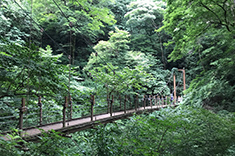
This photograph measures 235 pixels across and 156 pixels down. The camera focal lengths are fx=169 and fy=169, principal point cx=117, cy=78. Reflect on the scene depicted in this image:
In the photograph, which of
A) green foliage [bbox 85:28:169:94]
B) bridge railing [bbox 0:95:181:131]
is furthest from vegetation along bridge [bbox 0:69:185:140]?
green foliage [bbox 85:28:169:94]

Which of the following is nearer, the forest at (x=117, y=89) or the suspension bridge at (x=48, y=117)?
the forest at (x=117, y=89)

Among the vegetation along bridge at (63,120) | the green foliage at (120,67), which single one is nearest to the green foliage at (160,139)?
the vegetation along bridge at (63,120)

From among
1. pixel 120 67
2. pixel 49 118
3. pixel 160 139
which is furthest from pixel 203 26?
pixel 49 118

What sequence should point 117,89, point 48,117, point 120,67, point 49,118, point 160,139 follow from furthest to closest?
point 120,67 < point 117,89 < point 49,118 < point 48,117 < point 160,139

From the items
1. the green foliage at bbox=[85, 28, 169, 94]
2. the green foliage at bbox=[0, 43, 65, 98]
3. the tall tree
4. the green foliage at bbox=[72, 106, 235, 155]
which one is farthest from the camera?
the green foliage at bbox=[85, 28, 169, 94]

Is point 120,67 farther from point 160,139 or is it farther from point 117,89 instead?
point 160,139

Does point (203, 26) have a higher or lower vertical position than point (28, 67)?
higher

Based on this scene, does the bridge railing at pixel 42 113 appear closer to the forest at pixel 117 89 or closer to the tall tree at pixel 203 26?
the forest at pixel 117 89

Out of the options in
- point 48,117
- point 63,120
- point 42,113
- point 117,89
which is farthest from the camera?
point 117,89

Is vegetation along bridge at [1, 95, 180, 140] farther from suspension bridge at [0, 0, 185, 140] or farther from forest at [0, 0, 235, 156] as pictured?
forest at [0, 0, 235, 156]

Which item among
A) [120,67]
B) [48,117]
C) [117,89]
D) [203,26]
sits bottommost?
[48,117]

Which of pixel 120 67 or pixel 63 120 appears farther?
pixel 120 67

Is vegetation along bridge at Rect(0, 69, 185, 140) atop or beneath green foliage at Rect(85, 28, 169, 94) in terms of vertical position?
beneath

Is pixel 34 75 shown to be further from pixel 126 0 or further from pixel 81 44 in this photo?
pixel 126 0
